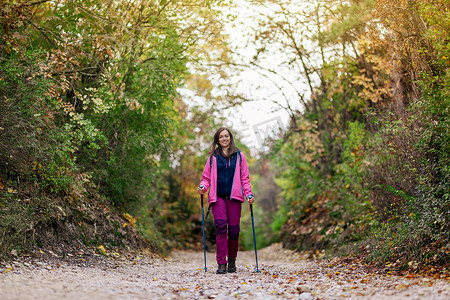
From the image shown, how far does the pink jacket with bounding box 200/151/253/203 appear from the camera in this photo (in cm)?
599

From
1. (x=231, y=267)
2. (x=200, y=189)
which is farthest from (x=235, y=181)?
(x=231, y=267)

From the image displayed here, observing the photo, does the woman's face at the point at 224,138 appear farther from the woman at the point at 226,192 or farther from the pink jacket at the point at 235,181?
the pink jacket at the point at 235,181

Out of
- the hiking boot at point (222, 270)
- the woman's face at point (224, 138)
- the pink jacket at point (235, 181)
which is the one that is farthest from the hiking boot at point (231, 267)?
the woman's face at point (224, 138)

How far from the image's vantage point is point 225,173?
20.0 ft

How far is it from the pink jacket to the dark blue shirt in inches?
2.4

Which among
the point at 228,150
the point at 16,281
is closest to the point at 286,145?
the point at 228,150

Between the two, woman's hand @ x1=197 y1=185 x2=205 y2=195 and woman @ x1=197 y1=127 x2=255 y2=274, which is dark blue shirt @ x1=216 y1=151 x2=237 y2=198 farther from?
woman's hand @ x1=197 y1=185 x2=205 y2=195

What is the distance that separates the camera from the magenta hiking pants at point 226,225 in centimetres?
592

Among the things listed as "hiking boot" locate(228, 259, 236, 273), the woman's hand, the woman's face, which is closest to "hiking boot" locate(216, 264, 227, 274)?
"hiking boot" locate(228, 259, 236, 273)

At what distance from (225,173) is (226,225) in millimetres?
779

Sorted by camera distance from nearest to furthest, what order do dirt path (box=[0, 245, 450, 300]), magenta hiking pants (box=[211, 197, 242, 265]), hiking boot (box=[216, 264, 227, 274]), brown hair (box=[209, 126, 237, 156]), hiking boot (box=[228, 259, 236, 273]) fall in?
dirt path (box=[0, 245, 450, 300]) → hiking boot (box=[216, 264, 227, 274]) → magenta hiking pants (box=[211, 197, 242, 265]) → hiking boot (box=[228, 259, 236, 273]) → brown hair (box=[209, 126, 237, 156])

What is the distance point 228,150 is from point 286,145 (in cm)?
658

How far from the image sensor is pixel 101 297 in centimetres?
341

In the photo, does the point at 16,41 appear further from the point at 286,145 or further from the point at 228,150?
the point at 286,145
